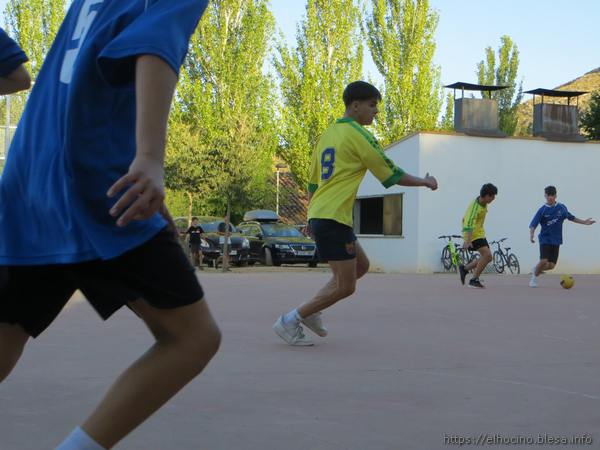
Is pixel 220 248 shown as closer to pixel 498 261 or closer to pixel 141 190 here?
pixel 498 261

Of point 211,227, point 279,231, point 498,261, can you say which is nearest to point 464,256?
point 498,261

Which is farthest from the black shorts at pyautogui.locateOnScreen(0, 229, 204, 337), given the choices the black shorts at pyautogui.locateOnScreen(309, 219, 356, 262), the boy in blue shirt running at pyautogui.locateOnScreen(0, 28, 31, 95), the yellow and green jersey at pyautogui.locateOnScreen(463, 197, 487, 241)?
the yellow and green jersey at pyautogui.locateOnScreen(463, 197, 487, 241)

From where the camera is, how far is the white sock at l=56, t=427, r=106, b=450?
2305 mm

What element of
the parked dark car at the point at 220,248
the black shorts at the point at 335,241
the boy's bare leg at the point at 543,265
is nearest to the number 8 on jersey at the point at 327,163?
the black shorts at the point at 335,241

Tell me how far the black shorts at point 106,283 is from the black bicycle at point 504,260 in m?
24.8

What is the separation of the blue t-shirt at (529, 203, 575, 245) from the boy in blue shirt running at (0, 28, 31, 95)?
Answer: 1435 cm

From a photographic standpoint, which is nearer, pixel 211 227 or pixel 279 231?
pixel 279 231

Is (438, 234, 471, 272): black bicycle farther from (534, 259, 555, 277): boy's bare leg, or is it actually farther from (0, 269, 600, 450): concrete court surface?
(0, 269, 600, 450): concrete court surface

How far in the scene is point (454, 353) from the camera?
22.1 feet

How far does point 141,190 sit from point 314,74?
137 feet

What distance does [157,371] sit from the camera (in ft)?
7.68

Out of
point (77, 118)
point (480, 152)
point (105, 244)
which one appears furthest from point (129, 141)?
point (480, 152)

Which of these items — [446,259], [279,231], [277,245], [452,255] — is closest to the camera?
[452,255]

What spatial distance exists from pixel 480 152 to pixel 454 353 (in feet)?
71.4
